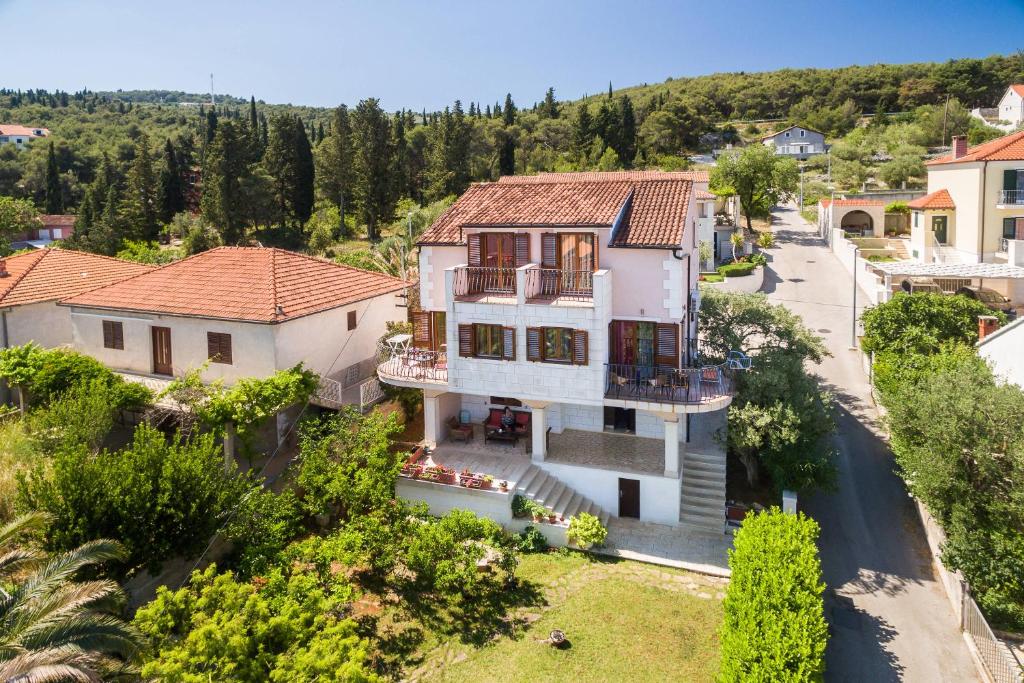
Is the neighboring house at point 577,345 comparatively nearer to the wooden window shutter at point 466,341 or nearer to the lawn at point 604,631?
the wooden window shutter at point 466,341

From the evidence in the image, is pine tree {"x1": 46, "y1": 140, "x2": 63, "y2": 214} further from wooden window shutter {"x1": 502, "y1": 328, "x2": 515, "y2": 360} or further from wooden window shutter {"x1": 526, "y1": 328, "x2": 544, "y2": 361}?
wooden window shutter {"x1": 526, "y1": 328, "x2": 544, "y2": 361}

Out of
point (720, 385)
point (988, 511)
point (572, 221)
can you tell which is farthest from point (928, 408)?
point (572, 221)

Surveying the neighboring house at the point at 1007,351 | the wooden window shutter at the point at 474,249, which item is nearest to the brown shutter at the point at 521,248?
the wooden window shutter at the point at 474,249

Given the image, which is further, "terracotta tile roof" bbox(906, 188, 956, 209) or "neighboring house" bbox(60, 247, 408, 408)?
"terracotta tile roof" bbox(906, 188, 956, 209)

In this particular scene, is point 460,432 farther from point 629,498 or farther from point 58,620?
point 58,620

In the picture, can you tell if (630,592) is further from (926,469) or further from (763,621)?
(926,469)

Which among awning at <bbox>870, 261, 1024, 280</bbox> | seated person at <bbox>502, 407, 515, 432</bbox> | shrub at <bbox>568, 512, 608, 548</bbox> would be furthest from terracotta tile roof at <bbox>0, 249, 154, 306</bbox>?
awning at <bbox>870, 261, 1024, 280</bbox>
